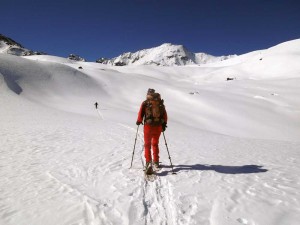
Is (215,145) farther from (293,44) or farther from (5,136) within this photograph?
(293,44)

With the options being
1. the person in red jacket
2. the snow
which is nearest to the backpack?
the person in red jacket

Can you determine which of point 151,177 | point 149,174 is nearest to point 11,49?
point 149,174

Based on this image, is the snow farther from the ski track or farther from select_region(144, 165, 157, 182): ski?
select_region(144, 165, 157, 182): ski

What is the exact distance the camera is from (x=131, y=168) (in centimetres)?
771

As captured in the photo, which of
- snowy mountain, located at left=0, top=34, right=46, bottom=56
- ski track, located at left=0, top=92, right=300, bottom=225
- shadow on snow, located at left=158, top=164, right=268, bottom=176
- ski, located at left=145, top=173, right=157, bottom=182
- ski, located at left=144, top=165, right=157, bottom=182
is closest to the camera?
ski track, located at left=0, top=92, right=300, bottom=225

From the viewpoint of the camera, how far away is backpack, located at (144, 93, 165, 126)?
7.55 metres

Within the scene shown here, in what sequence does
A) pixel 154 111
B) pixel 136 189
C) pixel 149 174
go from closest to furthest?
pixel 136 189, pixel 149 174, pixel 154 111

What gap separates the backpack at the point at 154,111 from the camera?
755cm

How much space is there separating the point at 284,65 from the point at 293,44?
30.1m

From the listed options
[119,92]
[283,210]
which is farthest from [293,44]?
[283,210]

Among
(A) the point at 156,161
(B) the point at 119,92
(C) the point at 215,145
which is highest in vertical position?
(A) the point at 156,161

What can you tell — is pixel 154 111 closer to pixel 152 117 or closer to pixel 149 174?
pixel 152 117

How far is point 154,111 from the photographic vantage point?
7562mm

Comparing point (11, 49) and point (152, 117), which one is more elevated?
point (152, 117)
